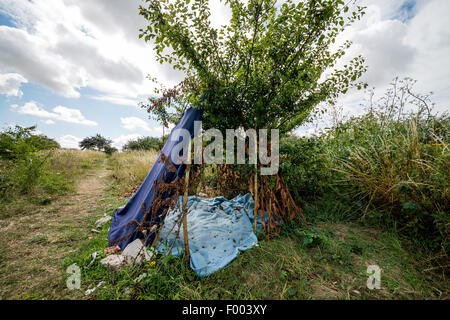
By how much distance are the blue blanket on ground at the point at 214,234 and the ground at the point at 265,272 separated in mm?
119

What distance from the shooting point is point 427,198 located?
182 cm

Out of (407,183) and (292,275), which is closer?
(292,275)

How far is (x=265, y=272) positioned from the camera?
1.66m

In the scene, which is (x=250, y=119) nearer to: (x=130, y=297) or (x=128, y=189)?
(x=130, y=297)

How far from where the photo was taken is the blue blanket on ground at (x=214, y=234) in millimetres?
1868

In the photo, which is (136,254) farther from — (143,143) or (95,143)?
(95,143)

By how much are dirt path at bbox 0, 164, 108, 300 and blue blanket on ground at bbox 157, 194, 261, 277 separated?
43.3 inches

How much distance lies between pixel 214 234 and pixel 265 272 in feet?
2.97

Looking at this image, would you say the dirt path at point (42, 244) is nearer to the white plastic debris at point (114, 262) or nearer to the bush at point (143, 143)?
the white plastic debris at point (114, 262)

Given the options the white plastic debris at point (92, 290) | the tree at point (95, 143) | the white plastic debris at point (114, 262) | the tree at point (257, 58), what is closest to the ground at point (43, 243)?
the white plastic debris at point (92, 290)

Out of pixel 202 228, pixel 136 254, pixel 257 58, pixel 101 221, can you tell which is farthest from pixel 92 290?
pixel 257 58

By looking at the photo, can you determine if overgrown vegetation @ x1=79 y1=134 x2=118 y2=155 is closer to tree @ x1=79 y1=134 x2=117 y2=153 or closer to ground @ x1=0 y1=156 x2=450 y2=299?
tree @ x1=79 y1=134 x2=117 y2=153

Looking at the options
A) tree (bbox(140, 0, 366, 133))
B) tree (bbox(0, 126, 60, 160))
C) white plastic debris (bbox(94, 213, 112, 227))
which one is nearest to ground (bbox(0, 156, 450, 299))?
white plastic debris (bbox(94, 213, 112, 227))
